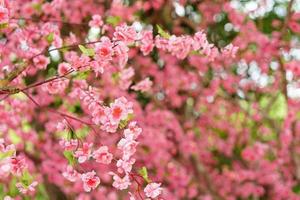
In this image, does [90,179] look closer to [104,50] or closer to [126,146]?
[126,146]

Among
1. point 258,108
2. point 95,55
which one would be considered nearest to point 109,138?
point 258,108

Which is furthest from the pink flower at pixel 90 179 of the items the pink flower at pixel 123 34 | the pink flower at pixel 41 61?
the pink flower at pixel 41 61

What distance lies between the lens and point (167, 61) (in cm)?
643

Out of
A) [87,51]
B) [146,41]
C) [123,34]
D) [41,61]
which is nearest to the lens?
[87,51]

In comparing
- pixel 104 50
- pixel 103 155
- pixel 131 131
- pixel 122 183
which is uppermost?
pixel 104 50

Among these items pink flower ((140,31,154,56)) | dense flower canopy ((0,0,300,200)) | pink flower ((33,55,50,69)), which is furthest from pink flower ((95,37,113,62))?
dense flower canopy ((0,0,300,200))

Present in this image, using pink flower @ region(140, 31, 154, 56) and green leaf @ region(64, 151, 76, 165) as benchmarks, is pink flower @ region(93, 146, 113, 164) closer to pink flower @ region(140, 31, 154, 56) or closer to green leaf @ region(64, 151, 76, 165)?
green leaf @ region(64, 151, 76, 165)

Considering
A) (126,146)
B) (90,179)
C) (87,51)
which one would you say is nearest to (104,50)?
(87,51)

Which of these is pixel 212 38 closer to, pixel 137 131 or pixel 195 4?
pixel 195 4

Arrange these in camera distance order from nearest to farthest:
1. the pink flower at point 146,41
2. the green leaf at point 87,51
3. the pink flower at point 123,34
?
the green leaf at point 87,51 → the pink flower at point 123,34 → the pink flower at point 146,41

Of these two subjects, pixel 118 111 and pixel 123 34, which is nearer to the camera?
pixel 118 111

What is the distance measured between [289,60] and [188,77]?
1.20 m

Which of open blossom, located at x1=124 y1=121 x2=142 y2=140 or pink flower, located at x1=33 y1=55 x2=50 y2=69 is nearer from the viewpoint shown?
open blossom, located at x1=124 y1=121 x2=142 y2=140

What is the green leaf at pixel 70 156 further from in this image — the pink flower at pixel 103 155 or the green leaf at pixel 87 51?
the green leaf at pixel 87 51
